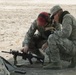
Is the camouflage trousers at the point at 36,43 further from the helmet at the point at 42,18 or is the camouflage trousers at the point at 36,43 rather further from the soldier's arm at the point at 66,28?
the soldier's arm at the point at 66,28

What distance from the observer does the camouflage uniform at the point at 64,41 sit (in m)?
8.17

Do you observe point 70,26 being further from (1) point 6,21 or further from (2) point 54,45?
(1) point 6,21

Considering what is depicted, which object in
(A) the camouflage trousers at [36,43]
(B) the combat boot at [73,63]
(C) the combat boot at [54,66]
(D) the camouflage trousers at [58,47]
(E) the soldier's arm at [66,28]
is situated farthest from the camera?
(A) the camouflage trousers at [36,43]

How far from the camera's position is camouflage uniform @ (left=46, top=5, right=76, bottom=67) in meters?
8.17

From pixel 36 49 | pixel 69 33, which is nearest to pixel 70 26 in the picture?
pixel 69 33

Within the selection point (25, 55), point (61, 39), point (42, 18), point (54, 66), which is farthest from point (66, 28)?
point (25, 55)

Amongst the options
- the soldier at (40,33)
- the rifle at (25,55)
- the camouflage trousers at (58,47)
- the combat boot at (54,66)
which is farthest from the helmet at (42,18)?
the combat boot at (54,66)

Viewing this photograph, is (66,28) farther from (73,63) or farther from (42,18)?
(73,63)

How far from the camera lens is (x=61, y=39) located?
8.31m

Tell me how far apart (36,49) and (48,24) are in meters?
0.75

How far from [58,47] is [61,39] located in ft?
0.64

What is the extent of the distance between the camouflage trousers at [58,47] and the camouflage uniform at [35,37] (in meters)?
0.56

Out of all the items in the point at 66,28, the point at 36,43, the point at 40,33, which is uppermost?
the point at 66,28

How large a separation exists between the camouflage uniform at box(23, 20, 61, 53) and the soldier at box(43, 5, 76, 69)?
20.2 inches
